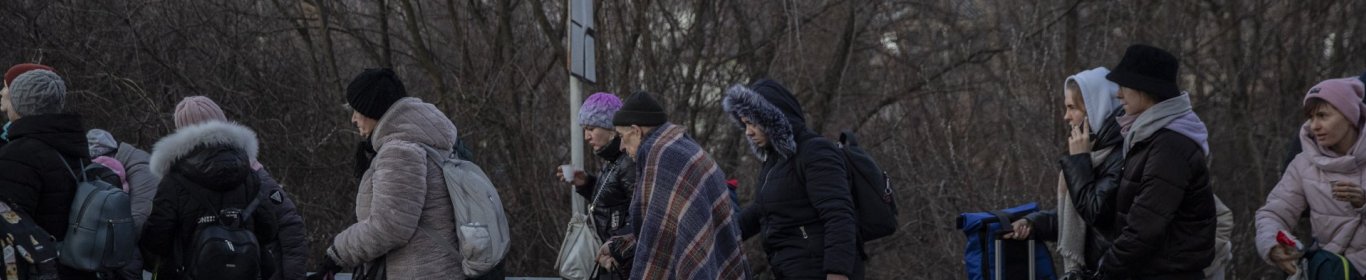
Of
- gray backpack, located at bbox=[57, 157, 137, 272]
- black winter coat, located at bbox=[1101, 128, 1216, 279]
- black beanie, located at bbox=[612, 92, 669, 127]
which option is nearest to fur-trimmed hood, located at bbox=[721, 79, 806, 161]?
black beanie, located at bbox=[612, 92, 669, 127]

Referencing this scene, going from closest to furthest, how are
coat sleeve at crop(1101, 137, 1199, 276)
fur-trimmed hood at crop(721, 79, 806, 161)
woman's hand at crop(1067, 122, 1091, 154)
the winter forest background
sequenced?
coat sleeve at crop(1101, 137, 1199, 276) < woman's hand at crop(1067, 122, 1091, 154) < fur-trimmed hood at crop(721, 79, 806, 161) < the winter forest background

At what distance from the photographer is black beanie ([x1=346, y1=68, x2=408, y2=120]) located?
233 inches

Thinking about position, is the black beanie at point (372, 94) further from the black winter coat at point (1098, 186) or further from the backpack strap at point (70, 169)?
the black winter coat at point (1098, 186)

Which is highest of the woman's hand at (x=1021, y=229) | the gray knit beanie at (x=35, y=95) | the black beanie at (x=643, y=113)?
the gray knit beanie at (x=35, y=95)

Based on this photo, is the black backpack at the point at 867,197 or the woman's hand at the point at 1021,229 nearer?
the woman's hand at the point at 1021,229

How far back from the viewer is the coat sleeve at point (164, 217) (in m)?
5.86

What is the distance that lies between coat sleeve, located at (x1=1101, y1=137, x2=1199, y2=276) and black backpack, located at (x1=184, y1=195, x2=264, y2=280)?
3284mm

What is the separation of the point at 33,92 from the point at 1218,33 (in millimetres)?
9610

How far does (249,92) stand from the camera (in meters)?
12.7

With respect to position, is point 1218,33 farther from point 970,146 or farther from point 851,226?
point 851,226

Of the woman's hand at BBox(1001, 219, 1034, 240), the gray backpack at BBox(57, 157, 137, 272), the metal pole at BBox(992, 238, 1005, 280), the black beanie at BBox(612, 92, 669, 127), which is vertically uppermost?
the black beanie at BBox(612, 92, 669, 127)

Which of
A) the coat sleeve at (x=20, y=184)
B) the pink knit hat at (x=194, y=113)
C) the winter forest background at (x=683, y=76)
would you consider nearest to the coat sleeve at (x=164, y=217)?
the coat sleeve at (x=20, y=184)

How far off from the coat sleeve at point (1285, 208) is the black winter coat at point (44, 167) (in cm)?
466

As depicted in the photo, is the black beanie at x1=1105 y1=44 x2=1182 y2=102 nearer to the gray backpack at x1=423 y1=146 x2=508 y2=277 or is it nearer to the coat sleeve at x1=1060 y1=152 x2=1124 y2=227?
the coat sleeve at x1=1060 y1=152 x2=1124 y2=227
